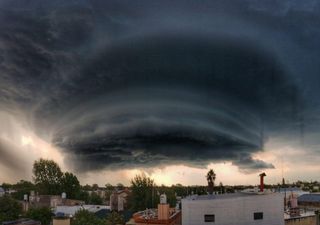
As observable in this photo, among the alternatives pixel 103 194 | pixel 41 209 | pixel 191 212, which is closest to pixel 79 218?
pixel 41 209

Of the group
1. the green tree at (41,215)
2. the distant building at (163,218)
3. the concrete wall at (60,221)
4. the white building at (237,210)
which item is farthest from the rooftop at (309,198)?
the concrete wall at (60,221)

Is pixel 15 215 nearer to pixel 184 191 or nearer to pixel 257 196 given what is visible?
pixel 257 196

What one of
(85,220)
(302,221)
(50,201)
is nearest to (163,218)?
(85,220)

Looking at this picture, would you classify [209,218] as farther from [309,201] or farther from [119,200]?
[309,201]

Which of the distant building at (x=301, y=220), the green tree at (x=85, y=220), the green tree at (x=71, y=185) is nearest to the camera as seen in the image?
the distant building at (x=301, y=220)

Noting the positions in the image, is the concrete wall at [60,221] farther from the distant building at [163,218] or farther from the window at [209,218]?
the window at [209,218]

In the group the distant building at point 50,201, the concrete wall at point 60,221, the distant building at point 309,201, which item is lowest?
the distant building at point 309,201
